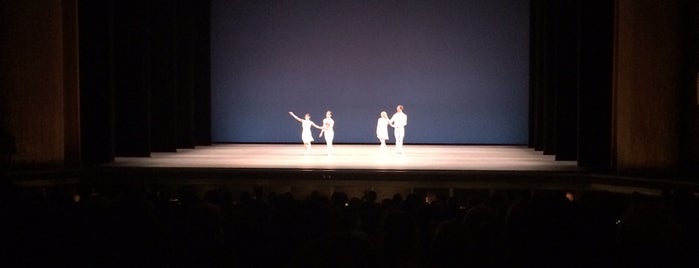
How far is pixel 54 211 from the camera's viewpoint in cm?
285

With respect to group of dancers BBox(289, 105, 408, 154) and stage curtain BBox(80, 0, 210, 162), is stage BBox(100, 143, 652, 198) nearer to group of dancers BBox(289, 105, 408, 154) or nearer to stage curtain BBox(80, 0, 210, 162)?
stage curtain BBox(80, 0, 210, 162)

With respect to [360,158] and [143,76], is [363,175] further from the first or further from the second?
[143,76]

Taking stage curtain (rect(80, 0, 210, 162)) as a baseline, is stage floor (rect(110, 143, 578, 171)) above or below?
below

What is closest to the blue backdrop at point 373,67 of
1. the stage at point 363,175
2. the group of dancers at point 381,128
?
the group of dancers at point 381,128

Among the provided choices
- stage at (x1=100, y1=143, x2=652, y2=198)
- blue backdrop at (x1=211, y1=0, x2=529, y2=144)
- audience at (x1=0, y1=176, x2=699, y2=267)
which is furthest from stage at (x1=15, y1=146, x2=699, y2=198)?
blue backdrop at (x1=211, y1=0, x2=529, y2=144)

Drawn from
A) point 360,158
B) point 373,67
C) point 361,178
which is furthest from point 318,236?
point 373,67

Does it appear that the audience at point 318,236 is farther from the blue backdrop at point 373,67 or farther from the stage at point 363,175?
the blue backdrop at point 373,67

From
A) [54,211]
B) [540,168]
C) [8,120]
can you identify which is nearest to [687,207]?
[54,211]

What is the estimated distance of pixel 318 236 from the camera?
3.73 meters

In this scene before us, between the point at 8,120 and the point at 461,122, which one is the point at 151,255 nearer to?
the point at 8,120

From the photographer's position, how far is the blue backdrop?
17.9 metres

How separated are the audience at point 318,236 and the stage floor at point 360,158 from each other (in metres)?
6.46

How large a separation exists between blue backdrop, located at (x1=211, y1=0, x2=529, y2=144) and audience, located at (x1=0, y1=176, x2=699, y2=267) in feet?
43.2

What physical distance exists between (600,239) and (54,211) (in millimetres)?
2435
